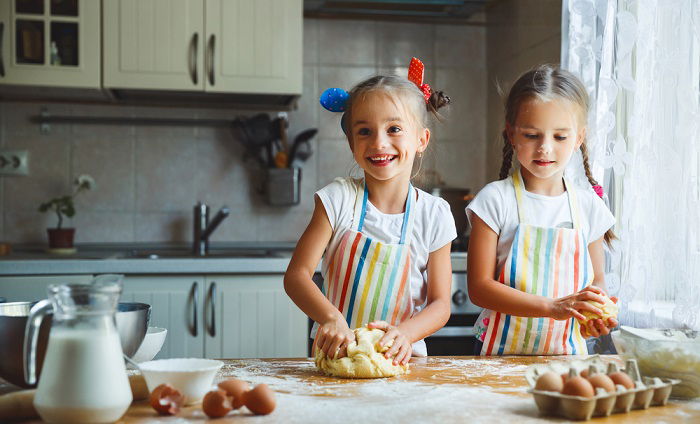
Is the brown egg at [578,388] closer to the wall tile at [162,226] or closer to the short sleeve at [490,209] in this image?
the short sleeve at [490,209]

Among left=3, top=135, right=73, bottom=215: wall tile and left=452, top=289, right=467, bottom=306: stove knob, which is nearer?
left=452, top=289, right=467, bottom=306: stove knob

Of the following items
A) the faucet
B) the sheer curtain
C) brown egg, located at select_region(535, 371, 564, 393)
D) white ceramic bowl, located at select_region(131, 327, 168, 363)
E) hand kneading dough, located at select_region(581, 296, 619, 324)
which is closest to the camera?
brown egg, located at select_region(535, 371, 564, 393)

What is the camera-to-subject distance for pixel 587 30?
195 centimetres

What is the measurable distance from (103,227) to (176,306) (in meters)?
0.68

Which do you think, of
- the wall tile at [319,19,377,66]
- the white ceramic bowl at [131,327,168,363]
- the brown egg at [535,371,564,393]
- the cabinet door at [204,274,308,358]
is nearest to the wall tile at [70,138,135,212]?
the cabinet door at [204,274,308,358]

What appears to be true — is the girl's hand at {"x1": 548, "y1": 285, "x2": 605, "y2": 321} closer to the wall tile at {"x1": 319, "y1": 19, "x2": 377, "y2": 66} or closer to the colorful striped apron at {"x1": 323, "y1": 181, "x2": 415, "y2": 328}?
the colorful striped apron at {"x1": 323, "y1": 181, "x2": 415, "y2": 328}

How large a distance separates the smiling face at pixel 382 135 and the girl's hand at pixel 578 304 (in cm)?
38

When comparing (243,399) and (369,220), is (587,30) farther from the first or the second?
(243,399)

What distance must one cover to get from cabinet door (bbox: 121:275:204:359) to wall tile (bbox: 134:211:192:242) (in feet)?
1.81

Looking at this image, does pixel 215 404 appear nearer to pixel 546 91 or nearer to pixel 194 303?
pixel 546 91

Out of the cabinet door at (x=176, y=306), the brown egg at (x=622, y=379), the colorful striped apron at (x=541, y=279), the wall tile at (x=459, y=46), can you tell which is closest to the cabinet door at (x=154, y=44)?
the cabinet door at (x=176, y=306)

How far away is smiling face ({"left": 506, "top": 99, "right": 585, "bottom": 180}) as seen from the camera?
137 centimetres

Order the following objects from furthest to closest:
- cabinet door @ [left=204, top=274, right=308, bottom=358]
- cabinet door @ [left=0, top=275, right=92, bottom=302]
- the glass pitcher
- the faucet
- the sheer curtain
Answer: the faucet, cabinet door @ [left=204, top=274, right=308, bottom=358], cabinet door @ [left=0, top=275, right=92, bottom=302], the sheer curtain, the glass pitcher

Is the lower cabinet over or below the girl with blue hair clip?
below
